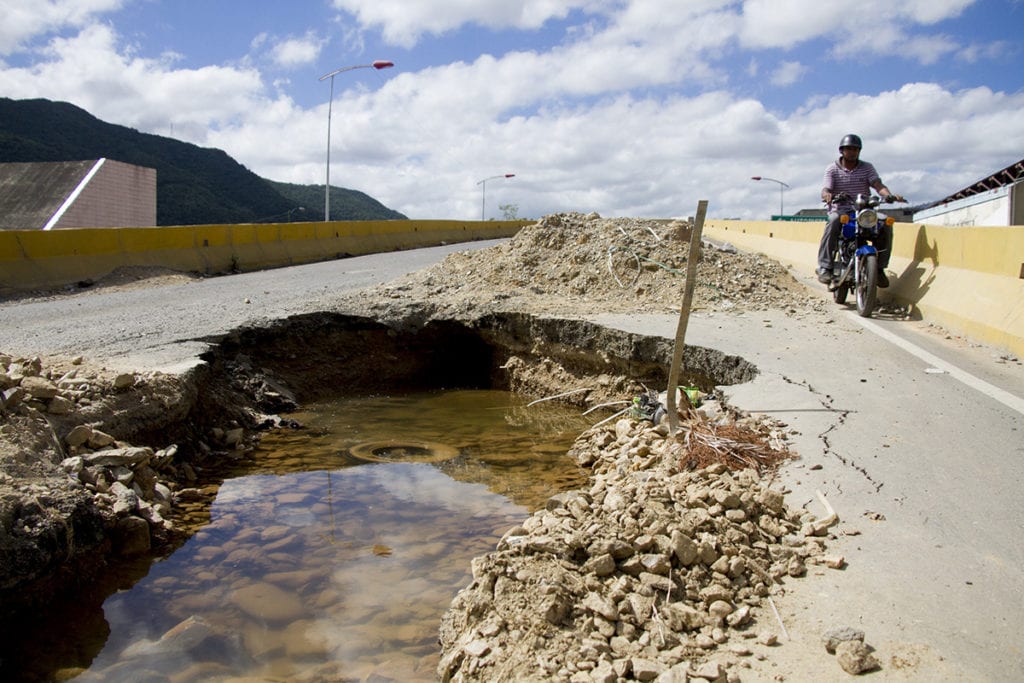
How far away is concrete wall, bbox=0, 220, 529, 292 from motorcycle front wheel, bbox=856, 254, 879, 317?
1065 centimetres

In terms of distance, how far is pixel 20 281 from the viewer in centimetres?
1077

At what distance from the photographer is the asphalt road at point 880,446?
2.39 metres

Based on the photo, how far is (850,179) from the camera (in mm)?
8805

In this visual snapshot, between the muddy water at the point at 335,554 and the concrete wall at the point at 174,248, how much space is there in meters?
6.75

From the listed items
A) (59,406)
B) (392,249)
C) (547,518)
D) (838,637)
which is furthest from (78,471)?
(392,249)

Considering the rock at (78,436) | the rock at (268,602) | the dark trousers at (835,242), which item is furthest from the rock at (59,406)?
the dark trousers at (835,242)

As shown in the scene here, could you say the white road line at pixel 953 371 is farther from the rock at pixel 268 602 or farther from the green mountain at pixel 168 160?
the green mountain at pixel 168 160

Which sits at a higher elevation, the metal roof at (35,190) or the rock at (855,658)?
the metal roof at (35,190)

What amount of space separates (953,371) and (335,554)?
4707 mm

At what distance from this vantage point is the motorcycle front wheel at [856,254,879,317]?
26.6 feet

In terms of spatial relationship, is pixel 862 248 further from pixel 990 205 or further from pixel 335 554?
pixel 990 205

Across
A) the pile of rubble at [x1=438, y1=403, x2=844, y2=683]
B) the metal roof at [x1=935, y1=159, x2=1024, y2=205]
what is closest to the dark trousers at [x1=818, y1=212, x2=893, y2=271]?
the pile of rubble at [x1=438, y1=403, x2=844, y2=683]

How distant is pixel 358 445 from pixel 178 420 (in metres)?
1.43

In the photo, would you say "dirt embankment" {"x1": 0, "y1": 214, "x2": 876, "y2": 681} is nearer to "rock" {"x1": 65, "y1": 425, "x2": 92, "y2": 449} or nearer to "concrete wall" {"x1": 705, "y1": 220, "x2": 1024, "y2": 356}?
"rock" {"x1": 65, "y1": 425, "x2": 92, "y2": 449}
